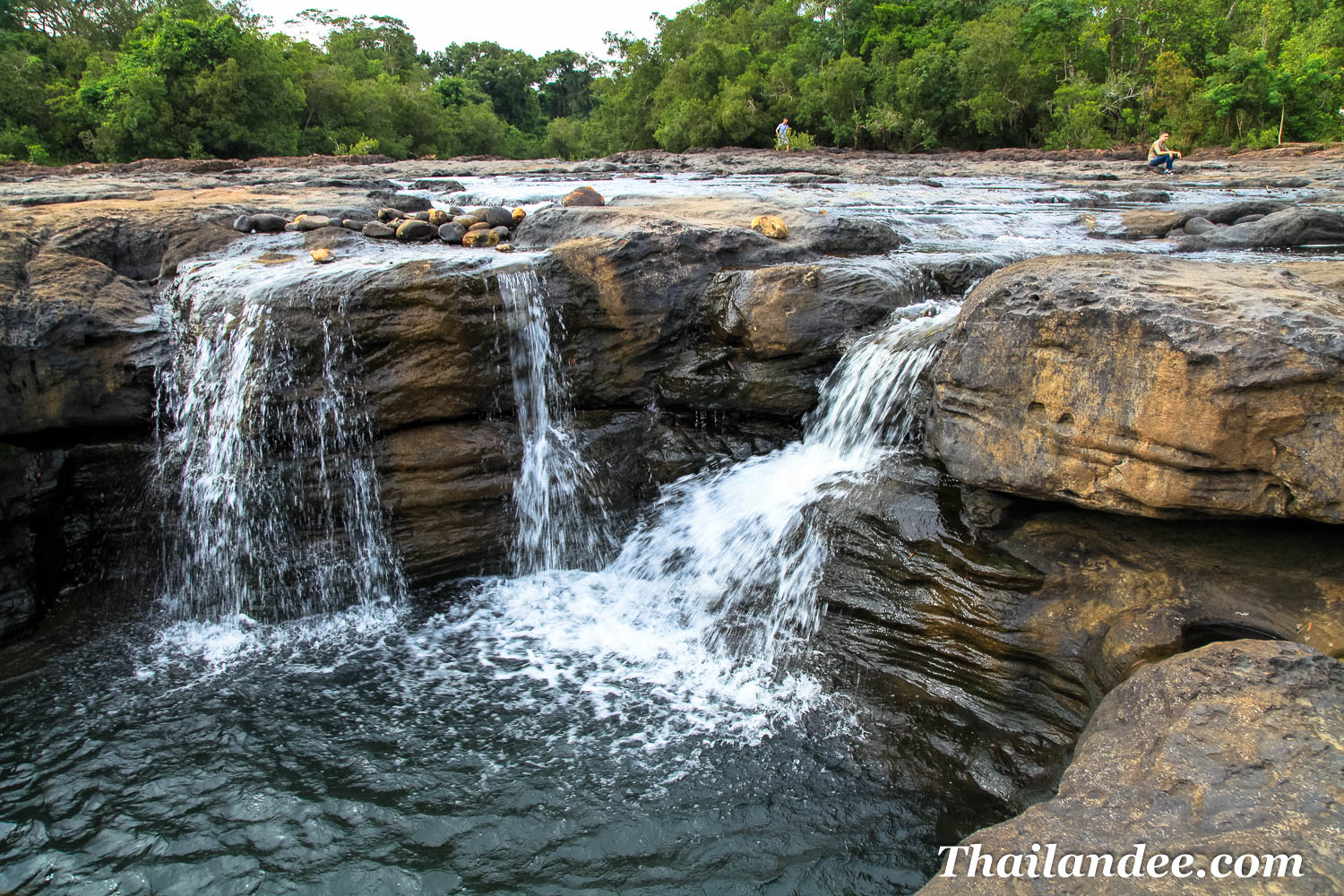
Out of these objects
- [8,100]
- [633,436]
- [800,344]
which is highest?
[8,100]

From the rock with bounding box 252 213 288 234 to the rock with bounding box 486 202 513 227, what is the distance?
187 centimetres

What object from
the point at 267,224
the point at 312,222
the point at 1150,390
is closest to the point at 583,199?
the point at 312,222

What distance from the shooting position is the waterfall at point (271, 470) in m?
5.28

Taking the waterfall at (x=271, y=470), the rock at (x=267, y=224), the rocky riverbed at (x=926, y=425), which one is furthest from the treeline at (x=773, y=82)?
the waterfall at (x=271, y=470)

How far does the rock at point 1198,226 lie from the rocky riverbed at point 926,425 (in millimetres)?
141

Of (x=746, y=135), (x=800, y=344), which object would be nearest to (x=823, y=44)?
(x=746, y=135)

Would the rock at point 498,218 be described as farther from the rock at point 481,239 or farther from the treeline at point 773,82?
the treeline at point 773,82

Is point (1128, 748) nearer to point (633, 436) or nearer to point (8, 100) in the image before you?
point (633, 436)

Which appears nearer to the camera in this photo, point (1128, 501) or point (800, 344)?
point (1128, 501)

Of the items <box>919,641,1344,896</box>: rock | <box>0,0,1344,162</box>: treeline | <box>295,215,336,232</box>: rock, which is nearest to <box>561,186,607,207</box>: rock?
<box>295,215,336,232</box>: rock

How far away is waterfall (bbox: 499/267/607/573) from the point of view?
5.78 metres

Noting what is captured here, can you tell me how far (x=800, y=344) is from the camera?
18.5 ft

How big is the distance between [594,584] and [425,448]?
1512 mm

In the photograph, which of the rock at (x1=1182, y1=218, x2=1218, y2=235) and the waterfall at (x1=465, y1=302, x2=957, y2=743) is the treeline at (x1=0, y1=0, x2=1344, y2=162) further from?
the waterfall at (x1=465, y1=302, x2=957, y2=743)
